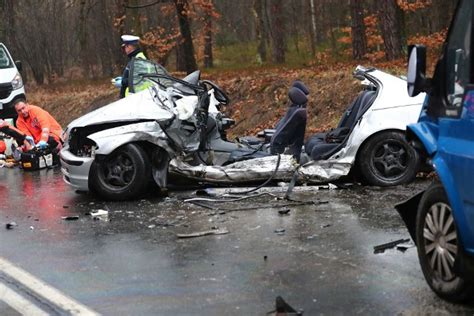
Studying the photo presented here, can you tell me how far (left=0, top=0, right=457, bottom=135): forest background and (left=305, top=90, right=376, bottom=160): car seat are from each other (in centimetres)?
451

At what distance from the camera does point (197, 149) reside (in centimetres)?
951

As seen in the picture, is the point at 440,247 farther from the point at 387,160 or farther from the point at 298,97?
the point at 298,97

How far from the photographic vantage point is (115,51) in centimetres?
3703

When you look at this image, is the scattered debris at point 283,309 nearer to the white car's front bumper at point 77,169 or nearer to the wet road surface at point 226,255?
the wet road surface at point 226,255

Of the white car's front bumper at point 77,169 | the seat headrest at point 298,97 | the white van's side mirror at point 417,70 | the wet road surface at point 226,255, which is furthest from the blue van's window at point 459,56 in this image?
the white car's front bumper at point 77,169

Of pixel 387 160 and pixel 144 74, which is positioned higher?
pixel 144 74

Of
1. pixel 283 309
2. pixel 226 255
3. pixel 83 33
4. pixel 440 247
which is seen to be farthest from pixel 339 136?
pixel 83 33

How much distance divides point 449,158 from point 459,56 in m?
0.66

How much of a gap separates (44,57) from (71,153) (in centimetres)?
3189

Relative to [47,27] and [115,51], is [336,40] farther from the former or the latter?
[47,27]

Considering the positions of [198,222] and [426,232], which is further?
[198,222]

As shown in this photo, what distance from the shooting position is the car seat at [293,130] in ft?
31.2

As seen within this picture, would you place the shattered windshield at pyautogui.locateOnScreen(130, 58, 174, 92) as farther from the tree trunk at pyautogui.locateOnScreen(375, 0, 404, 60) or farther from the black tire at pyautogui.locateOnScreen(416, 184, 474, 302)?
the tree trunk at pyautogui.locateOnScreen(375, 0, 404, 60)


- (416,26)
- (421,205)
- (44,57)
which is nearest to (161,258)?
(421,205)
